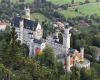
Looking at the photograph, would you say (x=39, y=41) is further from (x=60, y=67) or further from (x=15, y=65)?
(x=15, y=65)

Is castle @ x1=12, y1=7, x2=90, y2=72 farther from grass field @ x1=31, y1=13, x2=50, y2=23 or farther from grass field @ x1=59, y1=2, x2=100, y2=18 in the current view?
grass field @ x1=59, y1=2, x2=100, y2=18

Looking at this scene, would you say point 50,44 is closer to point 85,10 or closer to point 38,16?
point 38,16

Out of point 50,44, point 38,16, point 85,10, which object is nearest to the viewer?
point 50,44

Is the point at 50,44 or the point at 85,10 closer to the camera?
the point at 50,44

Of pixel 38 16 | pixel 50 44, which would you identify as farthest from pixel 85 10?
pixel 50 44

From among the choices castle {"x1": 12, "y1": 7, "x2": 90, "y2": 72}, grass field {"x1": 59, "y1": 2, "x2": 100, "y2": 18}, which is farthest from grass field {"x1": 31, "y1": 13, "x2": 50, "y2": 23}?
castle {"x1": 12, "y1": 7, "x2": 90, "y2": 72}

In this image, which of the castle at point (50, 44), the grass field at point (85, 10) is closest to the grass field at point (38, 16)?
the grass field at point (85, 10)

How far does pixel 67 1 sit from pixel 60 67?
1936 inches

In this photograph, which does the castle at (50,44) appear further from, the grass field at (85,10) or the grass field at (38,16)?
the grass field at (85,10)

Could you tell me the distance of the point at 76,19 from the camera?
82.9m

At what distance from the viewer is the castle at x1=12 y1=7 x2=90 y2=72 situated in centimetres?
5388

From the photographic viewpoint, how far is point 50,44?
5753 cm

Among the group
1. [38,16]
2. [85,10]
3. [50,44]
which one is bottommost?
[38,16]

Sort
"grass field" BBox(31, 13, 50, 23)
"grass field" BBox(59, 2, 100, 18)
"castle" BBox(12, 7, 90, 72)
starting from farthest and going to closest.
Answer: "grass field" BBox(59, 2, 100, 18) → "grass field" BBox(31, 13, 50, 23) → "castle" BBox(12, 7, 90, 72)
